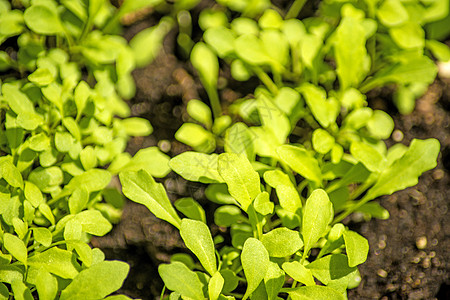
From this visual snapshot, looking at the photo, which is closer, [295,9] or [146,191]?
[146,191]

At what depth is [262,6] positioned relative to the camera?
133 centimetres

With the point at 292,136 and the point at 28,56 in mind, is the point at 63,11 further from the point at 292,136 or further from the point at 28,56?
the point at 292,136

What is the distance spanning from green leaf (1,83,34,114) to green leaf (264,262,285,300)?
566 millimetres

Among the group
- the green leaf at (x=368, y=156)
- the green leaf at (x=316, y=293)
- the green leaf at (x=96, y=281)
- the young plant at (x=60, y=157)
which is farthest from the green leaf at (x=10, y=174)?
the green leaf at (x=368, y=156)

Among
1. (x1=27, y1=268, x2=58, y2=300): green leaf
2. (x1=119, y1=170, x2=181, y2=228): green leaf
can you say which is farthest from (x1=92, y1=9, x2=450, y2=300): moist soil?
(x1=27, y1=268, x2=58, y2=300): green leaf

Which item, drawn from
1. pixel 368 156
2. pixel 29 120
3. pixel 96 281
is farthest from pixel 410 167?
pixel 29 120

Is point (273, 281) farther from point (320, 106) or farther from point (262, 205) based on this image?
point (320, 106)

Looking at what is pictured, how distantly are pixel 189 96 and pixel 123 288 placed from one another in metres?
0.55

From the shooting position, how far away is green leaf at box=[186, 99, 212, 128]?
1.22m

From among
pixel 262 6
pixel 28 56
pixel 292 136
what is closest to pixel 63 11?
pixel 28 56

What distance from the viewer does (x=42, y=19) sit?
1.03m

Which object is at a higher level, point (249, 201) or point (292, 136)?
point (249, 201)

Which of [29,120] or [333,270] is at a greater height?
[29,120]

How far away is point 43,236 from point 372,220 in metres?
0.73
